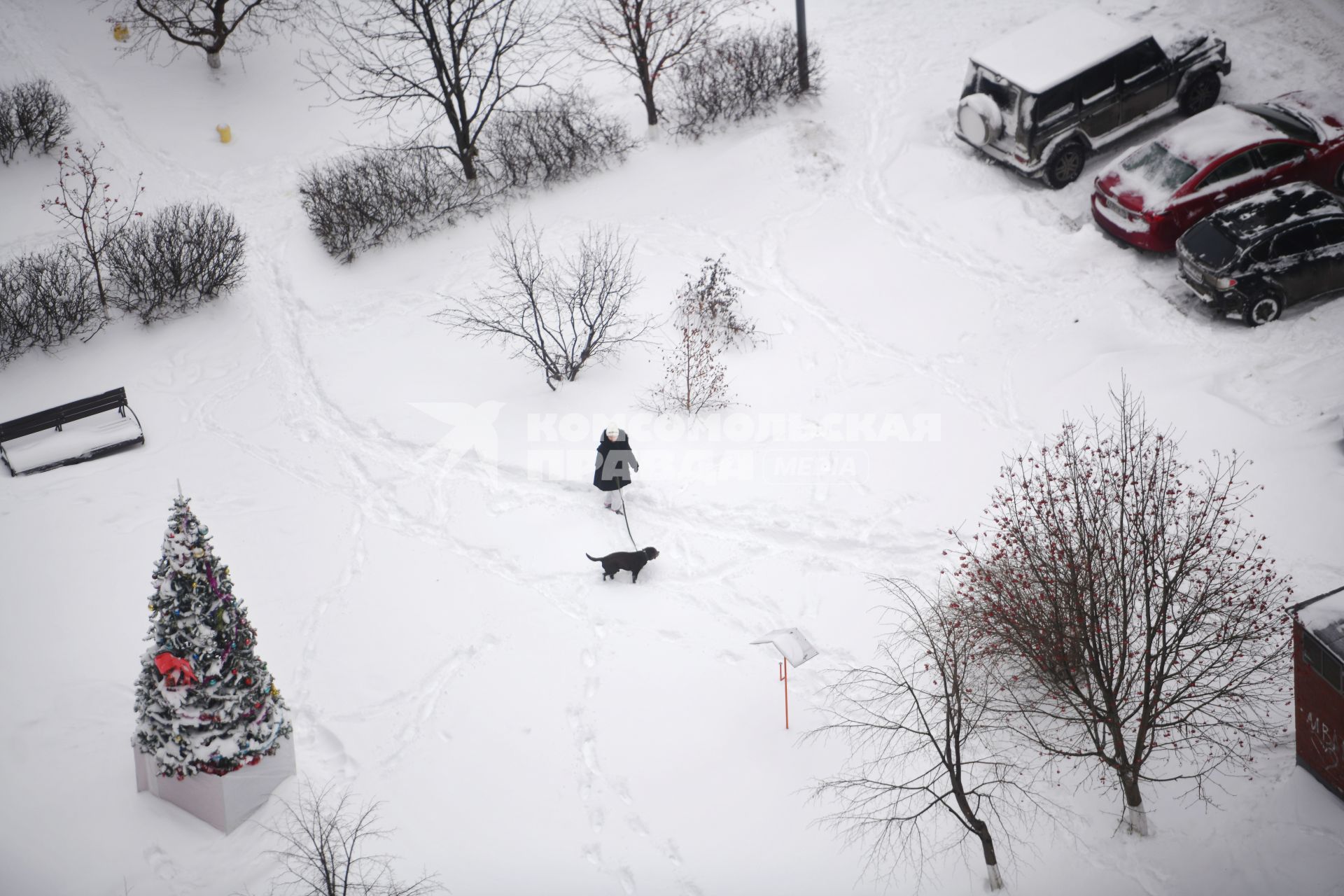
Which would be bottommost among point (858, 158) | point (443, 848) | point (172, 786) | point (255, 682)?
point (443, 848)

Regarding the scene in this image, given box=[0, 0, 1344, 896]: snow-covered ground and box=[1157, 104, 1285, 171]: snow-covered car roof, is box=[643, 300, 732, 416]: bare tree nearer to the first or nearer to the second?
box=[0, 0, 1344, 896]: snow-covered ground

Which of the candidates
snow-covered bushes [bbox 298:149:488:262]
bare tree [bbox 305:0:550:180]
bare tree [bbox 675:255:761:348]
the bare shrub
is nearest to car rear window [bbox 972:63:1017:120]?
bare tree [bbox 675:255:761:348]

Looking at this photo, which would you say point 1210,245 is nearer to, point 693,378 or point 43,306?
point 693,378

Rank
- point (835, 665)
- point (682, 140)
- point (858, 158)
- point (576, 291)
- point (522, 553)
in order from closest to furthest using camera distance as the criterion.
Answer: point (835, 665) → point (522, 553) → point (576, 291) → point (858, 158) → point (682, 140)

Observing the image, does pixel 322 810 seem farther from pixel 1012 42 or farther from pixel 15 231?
pixel 1012 42

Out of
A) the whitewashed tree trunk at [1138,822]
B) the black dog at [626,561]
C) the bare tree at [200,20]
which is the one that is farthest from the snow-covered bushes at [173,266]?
the whitewashed tree trunk at [1138,822]

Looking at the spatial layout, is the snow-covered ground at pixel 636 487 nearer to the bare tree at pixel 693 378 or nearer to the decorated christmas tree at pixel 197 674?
the bare tree at pixel 693 378

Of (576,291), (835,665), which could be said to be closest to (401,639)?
(835,665)
